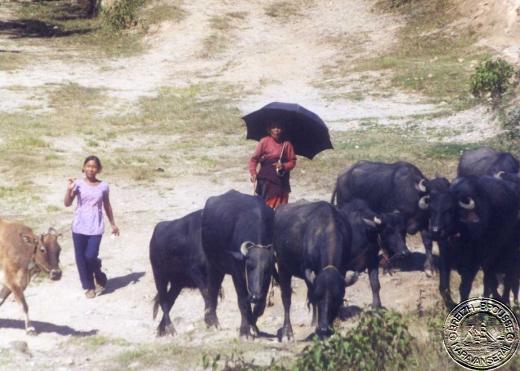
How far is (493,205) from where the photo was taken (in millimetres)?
12641

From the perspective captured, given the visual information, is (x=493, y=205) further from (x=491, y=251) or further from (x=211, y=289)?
(x=211, y=289)

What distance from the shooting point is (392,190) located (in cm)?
1481

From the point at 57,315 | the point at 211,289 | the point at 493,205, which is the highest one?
the point at 493,205

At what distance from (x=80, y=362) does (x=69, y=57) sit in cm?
2548

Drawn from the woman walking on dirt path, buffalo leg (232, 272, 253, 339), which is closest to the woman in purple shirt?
the woman walking on dirt path

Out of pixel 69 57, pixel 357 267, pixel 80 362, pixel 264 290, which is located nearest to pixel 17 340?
pixel 80 362

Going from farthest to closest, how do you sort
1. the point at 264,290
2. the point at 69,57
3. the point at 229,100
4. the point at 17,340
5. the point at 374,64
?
1. the point at 69,57
2. the point at 374,64
3. the point at 229,100
4. the point at 17,340
5. the point at 264,290

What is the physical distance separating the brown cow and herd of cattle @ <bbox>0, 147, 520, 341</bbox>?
0.5 inches

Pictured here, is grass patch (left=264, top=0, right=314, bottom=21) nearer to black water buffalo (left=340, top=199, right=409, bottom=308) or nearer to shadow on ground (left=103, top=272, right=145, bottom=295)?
shadow on ground (left=103, top=272, right=145, bottom=295)

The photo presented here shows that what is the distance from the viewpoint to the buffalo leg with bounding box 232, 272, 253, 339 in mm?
11672

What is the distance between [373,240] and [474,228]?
142cm

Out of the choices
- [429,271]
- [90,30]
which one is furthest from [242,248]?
[90,30]

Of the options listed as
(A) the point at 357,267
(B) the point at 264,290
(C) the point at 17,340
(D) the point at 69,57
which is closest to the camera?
(B) the point at 264,290

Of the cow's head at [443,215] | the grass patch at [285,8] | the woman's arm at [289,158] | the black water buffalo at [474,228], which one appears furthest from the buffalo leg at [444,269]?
the grass patch at [285,8]
